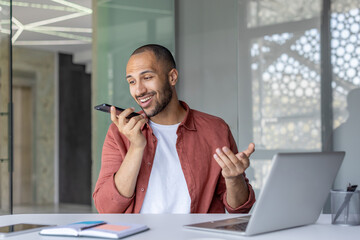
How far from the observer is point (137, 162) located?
6.16ft

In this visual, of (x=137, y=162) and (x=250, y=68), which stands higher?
(x=250, y=68)

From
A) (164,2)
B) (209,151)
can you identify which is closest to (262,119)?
(164,2)

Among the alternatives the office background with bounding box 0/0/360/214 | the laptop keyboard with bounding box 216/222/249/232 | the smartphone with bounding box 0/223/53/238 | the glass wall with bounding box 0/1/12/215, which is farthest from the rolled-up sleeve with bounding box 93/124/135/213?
the glass wall with bounding box 0/1/12/215

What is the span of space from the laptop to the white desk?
0.08 ft

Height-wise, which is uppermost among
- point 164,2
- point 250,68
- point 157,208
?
point 164,2

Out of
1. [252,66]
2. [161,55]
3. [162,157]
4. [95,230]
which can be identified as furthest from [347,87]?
[95,230]

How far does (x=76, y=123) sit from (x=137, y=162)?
7.90 metres

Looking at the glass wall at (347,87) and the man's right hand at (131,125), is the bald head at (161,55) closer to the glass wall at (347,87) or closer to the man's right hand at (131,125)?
the man's right hand at (131,125)

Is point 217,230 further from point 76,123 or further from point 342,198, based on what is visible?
point 76,123

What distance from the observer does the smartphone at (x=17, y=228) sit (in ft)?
4.28

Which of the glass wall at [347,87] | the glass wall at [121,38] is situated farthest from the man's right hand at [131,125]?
the glass wall at [121,38]

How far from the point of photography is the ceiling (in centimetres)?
614

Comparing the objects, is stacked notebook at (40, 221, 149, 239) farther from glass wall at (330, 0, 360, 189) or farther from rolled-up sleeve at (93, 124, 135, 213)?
glass wall at (330, 0, 360, 189)

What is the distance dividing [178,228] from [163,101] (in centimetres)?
87
